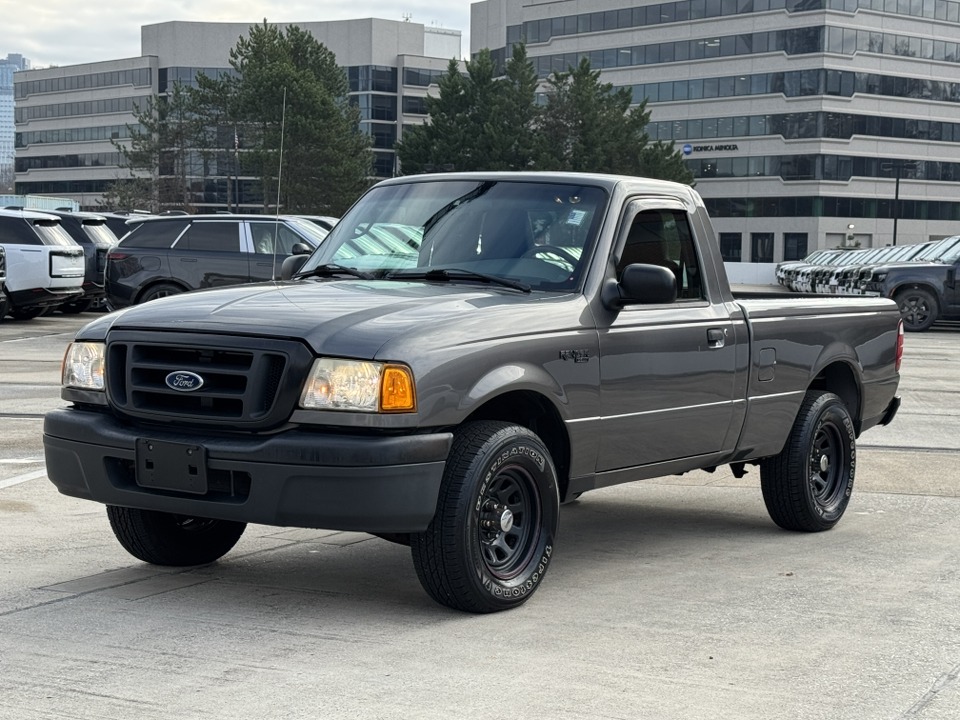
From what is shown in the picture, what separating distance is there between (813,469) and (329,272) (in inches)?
112

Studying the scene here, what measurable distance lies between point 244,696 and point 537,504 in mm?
1703

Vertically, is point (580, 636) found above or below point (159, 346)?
below

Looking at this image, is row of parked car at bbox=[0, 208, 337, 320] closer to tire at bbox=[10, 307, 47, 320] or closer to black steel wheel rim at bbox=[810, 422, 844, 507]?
tire at bbox=[10, 307, 47, 320]

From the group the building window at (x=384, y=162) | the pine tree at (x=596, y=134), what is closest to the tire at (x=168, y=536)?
the pine tree at (x=596, y=134)

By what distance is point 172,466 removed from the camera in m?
5.22

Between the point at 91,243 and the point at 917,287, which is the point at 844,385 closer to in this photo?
the point at 917,287

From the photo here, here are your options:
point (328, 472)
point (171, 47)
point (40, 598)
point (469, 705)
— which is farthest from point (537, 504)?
point (171, 47)

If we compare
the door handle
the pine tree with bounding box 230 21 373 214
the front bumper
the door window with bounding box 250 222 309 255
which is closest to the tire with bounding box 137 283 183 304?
the door window with bounding box 250 222 309 255

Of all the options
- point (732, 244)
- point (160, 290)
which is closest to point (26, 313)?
point (160, 290)

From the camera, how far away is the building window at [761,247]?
106 metres

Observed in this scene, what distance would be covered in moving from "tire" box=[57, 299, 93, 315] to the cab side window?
914 inches

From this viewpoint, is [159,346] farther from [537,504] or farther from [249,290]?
[537,504]

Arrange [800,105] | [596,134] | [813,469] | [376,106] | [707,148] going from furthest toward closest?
1. [376,106]
2. [707,148]
3. [800,105]
4. [596,134]
5. [813,469]

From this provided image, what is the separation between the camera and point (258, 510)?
5.07 meters
